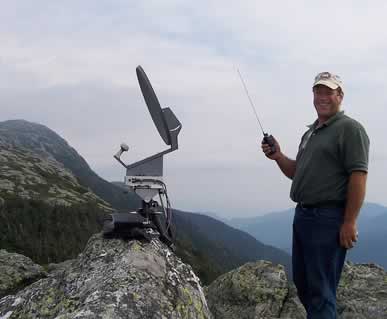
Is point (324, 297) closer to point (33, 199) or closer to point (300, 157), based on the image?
point (300, 157)

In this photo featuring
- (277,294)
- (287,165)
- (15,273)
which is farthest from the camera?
(15,273)

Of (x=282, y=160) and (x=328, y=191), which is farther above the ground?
(x=282, y=160)

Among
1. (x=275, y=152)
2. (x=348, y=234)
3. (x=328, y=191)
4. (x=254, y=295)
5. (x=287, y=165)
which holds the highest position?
(x=275, y=152)

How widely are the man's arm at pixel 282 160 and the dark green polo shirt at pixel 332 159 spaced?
0.81 m

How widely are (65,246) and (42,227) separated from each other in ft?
22.1

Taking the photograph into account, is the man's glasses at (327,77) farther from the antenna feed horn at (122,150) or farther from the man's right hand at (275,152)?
the antenna feed horn at (122,150)

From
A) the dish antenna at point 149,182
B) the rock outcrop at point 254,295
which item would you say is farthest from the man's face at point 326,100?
the rock outcrop at point 254,295

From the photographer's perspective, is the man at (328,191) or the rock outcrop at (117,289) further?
the man at (328,191)

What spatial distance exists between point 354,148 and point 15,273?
1148cm

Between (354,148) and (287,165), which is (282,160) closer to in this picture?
(287,165)

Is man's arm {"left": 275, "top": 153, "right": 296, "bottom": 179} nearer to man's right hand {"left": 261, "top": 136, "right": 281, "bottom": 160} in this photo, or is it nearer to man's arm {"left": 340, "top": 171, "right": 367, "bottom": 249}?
man's right hand {"left": 261, "top": 136, "right": 281, "bottom": 160}

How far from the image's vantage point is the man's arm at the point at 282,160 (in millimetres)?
7551

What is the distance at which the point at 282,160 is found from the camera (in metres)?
7.59

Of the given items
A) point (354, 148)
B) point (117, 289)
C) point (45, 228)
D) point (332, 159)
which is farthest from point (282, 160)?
point (45, 228)
